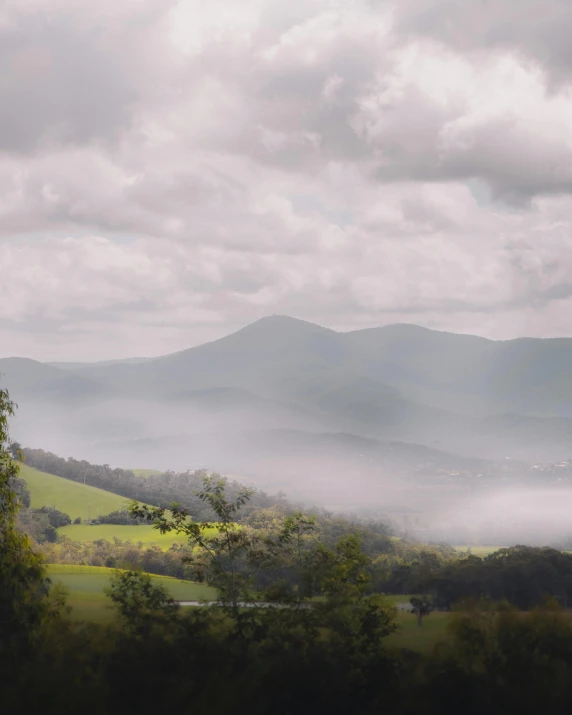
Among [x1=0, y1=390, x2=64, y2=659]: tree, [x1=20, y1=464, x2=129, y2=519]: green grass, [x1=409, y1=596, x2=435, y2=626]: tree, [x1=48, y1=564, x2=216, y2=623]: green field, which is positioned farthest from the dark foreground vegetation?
[x1=20, y1=464, x2=129, y2=519]: green grass

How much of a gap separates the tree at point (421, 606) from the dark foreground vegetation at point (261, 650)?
0.59 meters

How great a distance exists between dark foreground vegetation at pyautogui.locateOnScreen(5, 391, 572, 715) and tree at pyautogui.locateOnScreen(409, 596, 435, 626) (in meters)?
0.59

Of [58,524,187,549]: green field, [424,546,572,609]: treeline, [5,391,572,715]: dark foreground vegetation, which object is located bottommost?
[58,524,187,549]: green field

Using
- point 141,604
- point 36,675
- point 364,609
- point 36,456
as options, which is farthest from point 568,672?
point 36,456

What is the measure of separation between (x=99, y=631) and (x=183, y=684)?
45.6 inches

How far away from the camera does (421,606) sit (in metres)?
10.2

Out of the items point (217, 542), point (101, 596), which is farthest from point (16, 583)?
point (217, 542)

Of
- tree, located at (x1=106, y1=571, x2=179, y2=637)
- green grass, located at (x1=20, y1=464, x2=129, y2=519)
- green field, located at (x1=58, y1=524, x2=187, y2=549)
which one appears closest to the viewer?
tree, located at (x1=106, y1=571, x2=179, y2=637)

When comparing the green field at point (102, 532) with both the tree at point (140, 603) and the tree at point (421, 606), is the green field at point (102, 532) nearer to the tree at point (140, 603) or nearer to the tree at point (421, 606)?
the tree at point (140, 603)

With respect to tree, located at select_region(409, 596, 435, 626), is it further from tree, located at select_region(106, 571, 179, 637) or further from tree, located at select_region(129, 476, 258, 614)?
tree, located at select_region(106, 571, 179, 637)

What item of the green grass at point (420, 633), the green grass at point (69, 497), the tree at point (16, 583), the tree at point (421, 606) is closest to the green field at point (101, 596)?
the tree at point (16, 583)

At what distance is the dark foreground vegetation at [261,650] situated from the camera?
900 cm

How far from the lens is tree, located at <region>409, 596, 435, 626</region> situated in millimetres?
10055

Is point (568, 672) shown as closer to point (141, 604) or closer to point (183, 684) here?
point (183, 684)
